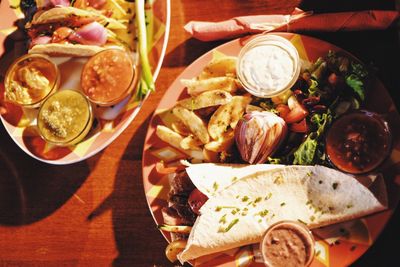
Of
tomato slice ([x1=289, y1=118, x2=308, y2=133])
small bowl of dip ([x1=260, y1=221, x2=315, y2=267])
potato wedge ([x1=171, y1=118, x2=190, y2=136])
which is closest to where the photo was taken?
small bowl of dip ([x1=260, y1=221, x2=315, y2=267])

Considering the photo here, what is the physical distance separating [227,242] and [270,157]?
19.2 inches

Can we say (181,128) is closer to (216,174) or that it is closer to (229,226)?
(216,174)

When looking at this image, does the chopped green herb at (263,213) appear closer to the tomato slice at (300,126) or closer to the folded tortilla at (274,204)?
the folded tortilla at (274,204)

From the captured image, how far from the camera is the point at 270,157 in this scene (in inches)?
99.3

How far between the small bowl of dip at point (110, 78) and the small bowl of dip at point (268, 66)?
2.13 feet

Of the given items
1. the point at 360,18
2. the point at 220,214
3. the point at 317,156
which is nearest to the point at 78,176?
the point at 220,214

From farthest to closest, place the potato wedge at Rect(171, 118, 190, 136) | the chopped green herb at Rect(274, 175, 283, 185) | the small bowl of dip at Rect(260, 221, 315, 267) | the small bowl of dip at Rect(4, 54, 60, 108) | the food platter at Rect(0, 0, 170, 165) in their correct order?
the small bowl of dip at Rect(4, 54, 60, 108), the food platter at Rect(0, 0, 170, 165), the potato wedge at Rect(171, 118, 190, 136), the chopped green herb at Rect(274, 175, 283, 185), the small bowl of dip at Rect(260, 221, 315, 267)

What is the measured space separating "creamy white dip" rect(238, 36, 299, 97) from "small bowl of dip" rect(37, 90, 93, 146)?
0.93 m

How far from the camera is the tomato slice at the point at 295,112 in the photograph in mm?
2443

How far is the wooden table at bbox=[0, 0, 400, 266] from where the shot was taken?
2797 mm

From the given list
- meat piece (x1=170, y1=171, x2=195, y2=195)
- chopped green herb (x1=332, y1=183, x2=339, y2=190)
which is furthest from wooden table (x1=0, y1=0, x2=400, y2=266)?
chopped green herb (x1=332, y1=183, x2=339, y2=190)

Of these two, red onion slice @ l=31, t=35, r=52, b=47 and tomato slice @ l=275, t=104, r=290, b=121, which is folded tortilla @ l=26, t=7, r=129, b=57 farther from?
tomato slice @ l=275, t=104, r=290, b=121

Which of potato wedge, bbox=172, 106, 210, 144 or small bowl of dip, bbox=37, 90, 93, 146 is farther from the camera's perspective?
small bowl of dip, bbox=37, 90, 93, 146

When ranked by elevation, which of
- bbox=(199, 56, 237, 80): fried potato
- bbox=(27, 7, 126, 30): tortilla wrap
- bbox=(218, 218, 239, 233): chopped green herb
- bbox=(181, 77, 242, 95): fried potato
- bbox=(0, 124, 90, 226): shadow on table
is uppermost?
bbox=(27, 7, 126, 30): tortilla wrap
